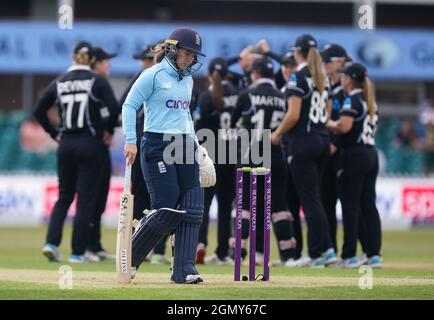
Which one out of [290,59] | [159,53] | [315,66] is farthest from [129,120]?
[290,59]

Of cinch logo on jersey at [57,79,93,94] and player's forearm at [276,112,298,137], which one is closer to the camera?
player's forearm at [276,112,298,137]

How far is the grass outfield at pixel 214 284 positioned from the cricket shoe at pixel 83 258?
0.28 metres

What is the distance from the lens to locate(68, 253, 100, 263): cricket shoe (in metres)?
13.9

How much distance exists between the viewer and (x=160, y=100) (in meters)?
9.98

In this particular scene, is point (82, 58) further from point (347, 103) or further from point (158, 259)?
point (347, 103)

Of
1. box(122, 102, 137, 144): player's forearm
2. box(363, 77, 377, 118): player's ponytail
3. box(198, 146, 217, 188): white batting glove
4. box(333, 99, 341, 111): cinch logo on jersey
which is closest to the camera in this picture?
box(122, 102, 137, 144): player's forearm

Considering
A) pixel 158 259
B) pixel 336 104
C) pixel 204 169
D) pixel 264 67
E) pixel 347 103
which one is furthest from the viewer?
pixel 336 104

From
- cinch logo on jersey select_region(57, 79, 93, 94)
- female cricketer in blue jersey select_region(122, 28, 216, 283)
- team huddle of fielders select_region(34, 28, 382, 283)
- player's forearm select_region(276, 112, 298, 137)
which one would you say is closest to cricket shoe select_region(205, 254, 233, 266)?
team huddle of fielders select_region(34, 28, 382, 283)

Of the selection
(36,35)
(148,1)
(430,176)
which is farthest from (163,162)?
(148,1)

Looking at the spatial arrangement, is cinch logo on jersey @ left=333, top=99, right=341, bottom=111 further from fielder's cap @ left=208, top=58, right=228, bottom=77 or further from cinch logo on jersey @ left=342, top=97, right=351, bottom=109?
fielder's cap @ left=208, top=58, right=228, bottom=77

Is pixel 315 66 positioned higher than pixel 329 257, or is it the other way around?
pixel 315 66

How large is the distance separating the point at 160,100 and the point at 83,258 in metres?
4.54

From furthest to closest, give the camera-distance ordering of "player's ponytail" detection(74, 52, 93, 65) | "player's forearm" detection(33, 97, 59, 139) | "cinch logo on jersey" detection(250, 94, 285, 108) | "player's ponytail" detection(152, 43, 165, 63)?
"player's forearm" detection(33, 97, 59, 139)
"player's ponytail" detection(74, 52, 93, 65)
"cinch logo on jersey" detection(250, 94, 285, 108)
"player's ponytail" detection(152, 43, 165, 63)

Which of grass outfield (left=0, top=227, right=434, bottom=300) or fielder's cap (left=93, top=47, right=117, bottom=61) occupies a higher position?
fielder's cap (left=93, top=47, right=117, bottom=61)
